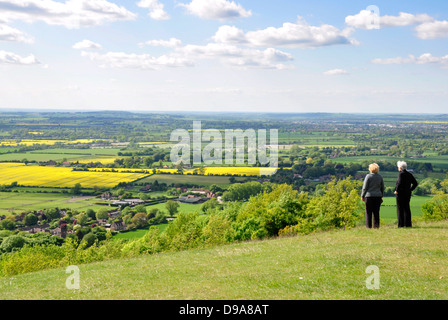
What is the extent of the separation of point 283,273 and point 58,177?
10113cm

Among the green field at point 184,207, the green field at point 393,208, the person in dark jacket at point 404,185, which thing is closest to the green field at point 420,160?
the green field at point 393,208

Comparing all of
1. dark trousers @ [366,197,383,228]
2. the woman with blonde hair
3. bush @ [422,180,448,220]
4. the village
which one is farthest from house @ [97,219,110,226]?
the woman with blonde hair

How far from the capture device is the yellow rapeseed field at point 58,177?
313 feet

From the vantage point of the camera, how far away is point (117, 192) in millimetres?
86250

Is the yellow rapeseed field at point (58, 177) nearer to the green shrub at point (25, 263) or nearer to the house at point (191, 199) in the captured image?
the house at point (191, 199)

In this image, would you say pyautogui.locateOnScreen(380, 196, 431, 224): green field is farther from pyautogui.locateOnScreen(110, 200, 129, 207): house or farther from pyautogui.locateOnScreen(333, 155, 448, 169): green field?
pyautogui.locateOnScreen(333, 155, 448, 169): green field

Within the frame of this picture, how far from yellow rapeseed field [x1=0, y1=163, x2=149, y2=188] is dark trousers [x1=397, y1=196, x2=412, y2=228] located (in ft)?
274

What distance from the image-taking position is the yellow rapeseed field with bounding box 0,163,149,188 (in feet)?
313

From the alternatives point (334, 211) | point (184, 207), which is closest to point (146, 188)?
point (184, 207)

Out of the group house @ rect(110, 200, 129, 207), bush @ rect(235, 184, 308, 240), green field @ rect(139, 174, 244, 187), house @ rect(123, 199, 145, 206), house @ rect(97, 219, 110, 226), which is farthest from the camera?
green field @ rect(139, 174, 244, 187)

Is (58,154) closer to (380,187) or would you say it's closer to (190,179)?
(190,179)

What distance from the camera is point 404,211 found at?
17.1 metres

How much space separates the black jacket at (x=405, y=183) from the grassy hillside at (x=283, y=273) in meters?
1.59
